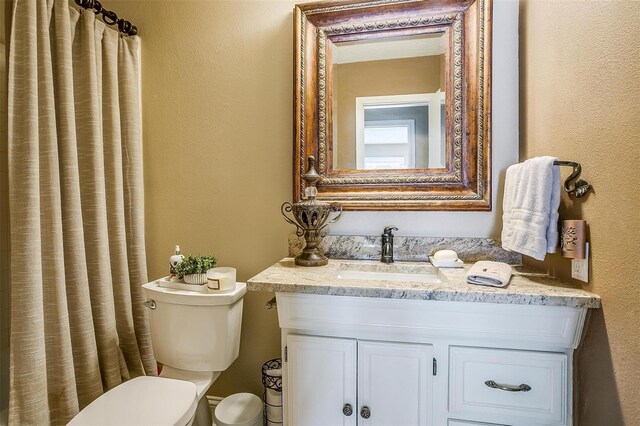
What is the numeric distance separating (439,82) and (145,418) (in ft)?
5.75

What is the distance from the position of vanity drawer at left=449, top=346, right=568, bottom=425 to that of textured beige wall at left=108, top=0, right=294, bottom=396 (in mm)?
924

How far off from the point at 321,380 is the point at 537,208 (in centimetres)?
94

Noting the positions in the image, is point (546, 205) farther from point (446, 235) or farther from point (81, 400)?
point (81, 400)

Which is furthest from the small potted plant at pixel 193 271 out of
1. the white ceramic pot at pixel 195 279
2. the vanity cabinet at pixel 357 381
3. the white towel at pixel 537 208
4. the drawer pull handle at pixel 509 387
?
the white towel at pixel 537 208

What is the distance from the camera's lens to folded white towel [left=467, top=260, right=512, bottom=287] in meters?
1.01

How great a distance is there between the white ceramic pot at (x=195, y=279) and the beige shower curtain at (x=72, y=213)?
1.41ft

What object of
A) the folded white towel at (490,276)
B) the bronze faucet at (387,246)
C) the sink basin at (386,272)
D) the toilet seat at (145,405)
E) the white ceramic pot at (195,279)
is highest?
the bronze faucet at (387,246)

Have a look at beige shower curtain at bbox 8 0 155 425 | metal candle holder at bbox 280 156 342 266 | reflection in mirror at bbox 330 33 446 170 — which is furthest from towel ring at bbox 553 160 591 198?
beige shower curtain at bbox 8 0 155 425

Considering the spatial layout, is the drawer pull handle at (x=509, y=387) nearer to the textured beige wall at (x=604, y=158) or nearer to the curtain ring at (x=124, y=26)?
the textured beige wall at (x=604, y=158)

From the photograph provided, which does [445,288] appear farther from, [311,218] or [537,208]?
[311,218]

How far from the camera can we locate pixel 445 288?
0.98 meters

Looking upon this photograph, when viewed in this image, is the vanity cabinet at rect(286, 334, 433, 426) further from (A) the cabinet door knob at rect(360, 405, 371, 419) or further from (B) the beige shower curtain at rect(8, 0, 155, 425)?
(B) the beige shower curtain at rect(8, 0, 155, 425)

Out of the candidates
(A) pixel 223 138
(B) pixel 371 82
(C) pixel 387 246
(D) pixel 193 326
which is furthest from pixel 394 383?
(A) pixel 223 138

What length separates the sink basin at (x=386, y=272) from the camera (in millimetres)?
1334
